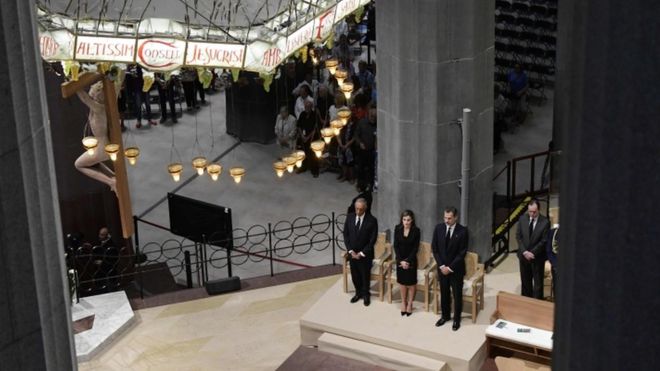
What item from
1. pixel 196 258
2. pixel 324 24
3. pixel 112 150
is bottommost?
pixel 196 258

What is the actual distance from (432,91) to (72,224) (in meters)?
6.99

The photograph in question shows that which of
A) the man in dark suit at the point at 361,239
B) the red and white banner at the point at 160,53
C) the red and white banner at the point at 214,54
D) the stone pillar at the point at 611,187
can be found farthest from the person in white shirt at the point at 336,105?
the stone pillar at the point at 611,187

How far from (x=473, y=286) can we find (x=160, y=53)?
5155 millimetres

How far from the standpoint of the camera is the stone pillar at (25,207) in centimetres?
497

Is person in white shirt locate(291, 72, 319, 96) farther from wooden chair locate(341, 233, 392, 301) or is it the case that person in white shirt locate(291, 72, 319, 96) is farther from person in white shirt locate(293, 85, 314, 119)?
wooden chair locate(341, 233, 392, 301)

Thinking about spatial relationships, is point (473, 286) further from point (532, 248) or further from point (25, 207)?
point (25, 207)

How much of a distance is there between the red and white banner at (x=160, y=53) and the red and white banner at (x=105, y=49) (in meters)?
0.12

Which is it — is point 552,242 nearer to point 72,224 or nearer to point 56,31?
point 56,31

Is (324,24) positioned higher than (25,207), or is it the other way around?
(324,24)

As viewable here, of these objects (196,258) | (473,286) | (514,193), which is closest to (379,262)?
(473,286)

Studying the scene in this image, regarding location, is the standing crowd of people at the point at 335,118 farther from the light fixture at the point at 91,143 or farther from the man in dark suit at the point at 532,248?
the man in dark suit at the point at 532,248

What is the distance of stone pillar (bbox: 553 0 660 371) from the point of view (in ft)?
13.1

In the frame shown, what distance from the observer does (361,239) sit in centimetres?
1572

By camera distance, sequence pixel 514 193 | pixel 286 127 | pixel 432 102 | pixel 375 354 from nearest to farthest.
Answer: pixel 375 354 → pixel 432 102 → pixel 514 193 → pixel 286 127
